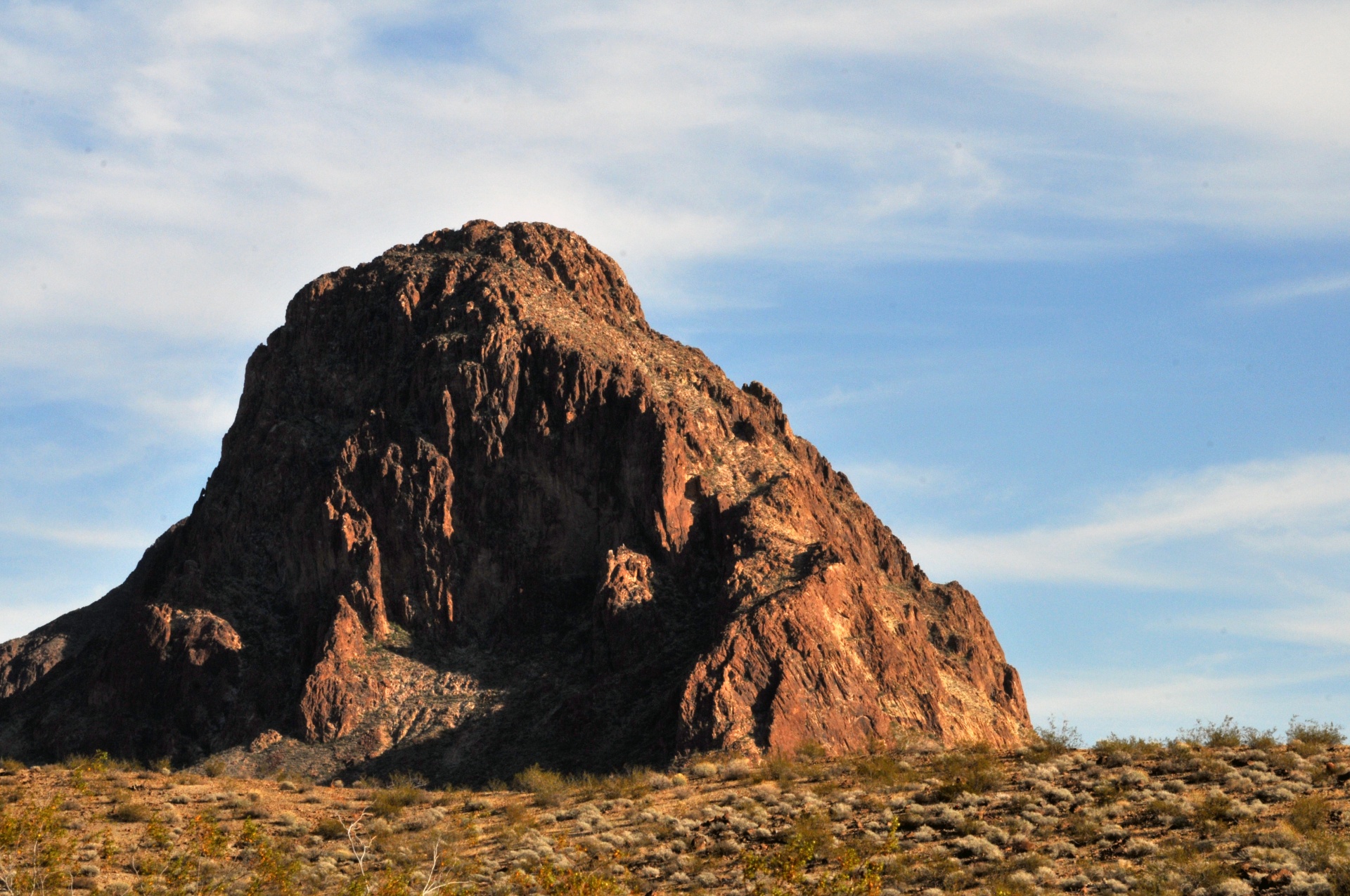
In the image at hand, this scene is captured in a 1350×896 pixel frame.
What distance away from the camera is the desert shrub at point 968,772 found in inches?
1721

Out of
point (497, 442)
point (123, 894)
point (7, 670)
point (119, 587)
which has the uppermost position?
point (497, 442)

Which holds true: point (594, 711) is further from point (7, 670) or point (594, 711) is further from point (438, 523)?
point (7, 670)

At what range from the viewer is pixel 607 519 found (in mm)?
93188

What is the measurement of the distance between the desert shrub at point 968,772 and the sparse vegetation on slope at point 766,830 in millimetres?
122

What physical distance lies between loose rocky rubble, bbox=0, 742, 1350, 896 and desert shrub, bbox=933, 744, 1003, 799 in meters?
0.11

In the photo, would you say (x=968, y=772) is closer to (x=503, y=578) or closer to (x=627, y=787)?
(x=627, y=787)

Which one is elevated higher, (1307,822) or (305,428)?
(305,428)

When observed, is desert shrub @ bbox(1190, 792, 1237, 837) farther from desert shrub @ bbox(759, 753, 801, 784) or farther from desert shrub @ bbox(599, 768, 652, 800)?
desert shrub @ bbox(599, 768, 652, 800)

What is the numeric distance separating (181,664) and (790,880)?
6482cm

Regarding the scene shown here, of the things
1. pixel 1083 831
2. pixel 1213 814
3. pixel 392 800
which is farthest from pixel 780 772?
pixel 1213 814

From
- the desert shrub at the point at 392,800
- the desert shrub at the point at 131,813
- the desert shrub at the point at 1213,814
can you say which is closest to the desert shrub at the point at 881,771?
the desert shrub at the point at 1213,814

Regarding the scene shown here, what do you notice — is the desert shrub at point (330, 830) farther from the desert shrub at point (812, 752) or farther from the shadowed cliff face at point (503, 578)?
the shadowed cliff face at point (503, 578)

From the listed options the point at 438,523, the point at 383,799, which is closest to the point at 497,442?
the point at 438,523

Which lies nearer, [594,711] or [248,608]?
[594,711]
